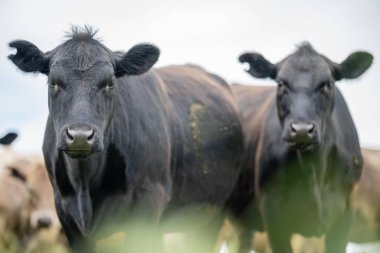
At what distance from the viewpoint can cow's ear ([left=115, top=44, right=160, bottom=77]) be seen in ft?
30.4

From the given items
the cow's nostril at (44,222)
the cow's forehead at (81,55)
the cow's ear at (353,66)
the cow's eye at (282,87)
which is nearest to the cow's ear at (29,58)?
the cow's forehead at (81,55)

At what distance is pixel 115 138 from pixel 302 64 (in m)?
2.97

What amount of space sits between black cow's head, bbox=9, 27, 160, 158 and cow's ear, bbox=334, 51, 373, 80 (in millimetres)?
2905

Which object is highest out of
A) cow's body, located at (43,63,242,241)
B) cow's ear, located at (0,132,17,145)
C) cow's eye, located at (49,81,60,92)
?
cow's eye, located at (49,81,60,92)

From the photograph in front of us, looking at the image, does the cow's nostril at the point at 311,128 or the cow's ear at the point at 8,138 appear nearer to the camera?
the cow's nostril at the point at 311,128

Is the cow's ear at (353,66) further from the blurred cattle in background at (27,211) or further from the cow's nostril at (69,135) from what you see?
the blurred cattle in background at (27,211)

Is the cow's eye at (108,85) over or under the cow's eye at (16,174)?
over

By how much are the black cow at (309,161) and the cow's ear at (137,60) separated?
6.32 feet

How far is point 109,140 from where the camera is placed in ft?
30.1

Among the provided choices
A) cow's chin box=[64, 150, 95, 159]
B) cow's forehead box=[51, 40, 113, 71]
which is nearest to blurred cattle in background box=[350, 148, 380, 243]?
cow's forehead box=[51, 40, 113, 71]

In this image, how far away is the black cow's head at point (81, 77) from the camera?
830cm

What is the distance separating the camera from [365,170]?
16969 mm

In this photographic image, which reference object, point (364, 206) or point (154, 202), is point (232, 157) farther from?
point (364, 206)

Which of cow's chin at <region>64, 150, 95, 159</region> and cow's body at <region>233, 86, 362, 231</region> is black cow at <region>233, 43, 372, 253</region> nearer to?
cow's body at <region>233, 86, 362, 231</region>
